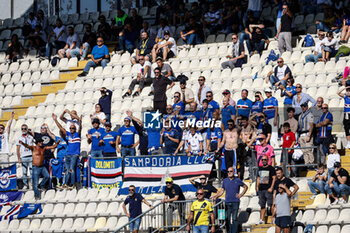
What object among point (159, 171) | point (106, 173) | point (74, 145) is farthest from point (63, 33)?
point (159, 171)

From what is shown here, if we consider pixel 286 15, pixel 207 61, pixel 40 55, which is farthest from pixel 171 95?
pixel 40 55

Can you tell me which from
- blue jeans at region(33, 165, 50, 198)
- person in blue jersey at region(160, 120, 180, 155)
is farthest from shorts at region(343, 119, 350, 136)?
blue jeans at region(33, 165, 50, 198)

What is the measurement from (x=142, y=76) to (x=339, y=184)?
8861 mm

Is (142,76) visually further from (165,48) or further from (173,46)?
(173,46)

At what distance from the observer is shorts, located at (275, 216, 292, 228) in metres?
18.5

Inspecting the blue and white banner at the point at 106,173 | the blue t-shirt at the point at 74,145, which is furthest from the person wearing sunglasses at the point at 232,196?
the blue t-shirt at the point at 74,145

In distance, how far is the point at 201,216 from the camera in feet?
61.9

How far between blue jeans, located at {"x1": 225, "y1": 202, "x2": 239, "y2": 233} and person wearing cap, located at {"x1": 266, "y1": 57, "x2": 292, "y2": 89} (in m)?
5.31

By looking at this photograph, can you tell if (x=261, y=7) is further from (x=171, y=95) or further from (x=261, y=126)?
(x=261, y=126)

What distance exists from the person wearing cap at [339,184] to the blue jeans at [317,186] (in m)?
0.36

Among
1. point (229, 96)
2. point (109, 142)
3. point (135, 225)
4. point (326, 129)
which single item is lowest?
point (135, 225)

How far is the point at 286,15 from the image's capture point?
25625 millimetres

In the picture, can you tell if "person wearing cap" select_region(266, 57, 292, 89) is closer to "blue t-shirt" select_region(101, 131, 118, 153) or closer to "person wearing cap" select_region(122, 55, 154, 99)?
"person wearing cap" select_region(122, 55, 154, 99)

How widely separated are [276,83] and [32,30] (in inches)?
420
